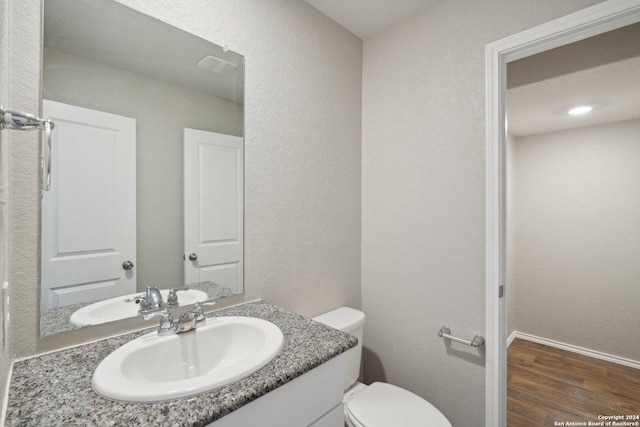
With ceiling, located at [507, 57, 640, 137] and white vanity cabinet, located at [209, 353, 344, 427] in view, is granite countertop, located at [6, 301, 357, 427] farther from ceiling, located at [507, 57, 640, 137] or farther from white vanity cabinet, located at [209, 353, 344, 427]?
ceiling, located at [507, 57, 640, 137]

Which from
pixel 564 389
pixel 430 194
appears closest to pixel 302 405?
pixel 430 194

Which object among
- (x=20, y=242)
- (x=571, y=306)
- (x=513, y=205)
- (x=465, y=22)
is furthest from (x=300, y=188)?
(x=571, y=306)

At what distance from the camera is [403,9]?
5.14 feet

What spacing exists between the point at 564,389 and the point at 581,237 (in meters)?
1.46

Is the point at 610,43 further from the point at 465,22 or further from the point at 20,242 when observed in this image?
the point at 20,242

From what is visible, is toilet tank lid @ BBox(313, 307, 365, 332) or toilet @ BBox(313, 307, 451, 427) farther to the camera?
toilet tank lid @ BBox(313, 307, 365, 332)

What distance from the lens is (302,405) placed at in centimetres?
80

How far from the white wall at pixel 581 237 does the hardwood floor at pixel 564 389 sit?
0.89ft

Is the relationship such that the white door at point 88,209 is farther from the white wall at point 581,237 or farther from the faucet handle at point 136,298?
the white wall at point 581,237

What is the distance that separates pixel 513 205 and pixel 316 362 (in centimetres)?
336

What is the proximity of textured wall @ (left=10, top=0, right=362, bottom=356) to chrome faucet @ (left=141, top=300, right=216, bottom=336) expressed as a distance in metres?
0.21

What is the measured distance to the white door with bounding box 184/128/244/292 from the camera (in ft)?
3.79

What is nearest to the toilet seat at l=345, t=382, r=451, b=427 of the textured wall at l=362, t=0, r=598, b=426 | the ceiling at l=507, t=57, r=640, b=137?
the textured wall at l=362, t=0, r=598, b=426

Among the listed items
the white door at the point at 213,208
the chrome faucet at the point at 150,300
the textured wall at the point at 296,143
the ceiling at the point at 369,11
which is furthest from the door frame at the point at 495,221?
the chrome faucet at the point at 150,300
